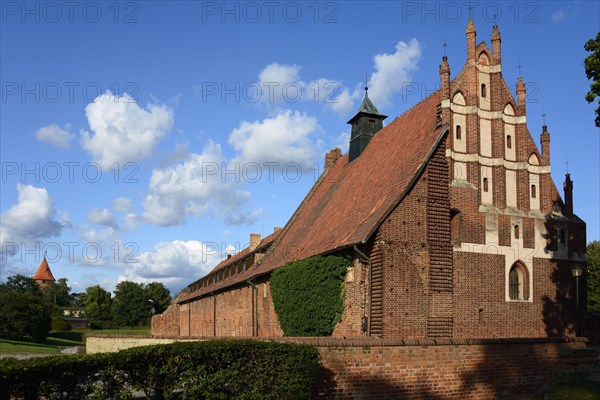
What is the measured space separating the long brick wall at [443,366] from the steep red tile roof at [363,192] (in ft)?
→ 19.2

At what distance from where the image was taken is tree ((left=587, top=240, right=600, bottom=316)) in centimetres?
4241

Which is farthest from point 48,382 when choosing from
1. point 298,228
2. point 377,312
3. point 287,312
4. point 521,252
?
point 298,228

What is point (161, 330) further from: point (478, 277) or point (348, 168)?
point (478, 277)

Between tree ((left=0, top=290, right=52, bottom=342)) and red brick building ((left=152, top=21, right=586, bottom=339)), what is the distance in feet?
123

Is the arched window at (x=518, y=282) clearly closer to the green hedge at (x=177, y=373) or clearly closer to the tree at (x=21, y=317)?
the green hedge at (x=177, y=373)

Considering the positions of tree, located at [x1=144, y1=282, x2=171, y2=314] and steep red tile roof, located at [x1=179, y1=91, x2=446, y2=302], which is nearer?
steep red tile roof, located at [x1=179, y1=91, x2=446, y2=302]

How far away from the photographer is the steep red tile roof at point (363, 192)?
65.1 ft

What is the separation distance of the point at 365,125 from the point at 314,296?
1141 centimetres

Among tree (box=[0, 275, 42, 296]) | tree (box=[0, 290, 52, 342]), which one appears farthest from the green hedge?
tree (box=[0, 275, 42, 296])

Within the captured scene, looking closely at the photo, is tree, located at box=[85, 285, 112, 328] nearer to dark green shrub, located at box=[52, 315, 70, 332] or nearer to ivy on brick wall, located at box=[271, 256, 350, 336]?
dark green shrub, located at box=[52, 315, 70, 332]

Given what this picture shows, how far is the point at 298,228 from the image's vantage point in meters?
29.9

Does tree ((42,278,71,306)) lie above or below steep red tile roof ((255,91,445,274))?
below

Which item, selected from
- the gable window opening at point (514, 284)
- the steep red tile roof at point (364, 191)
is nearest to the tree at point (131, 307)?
the steep red tile roof at point (364, 191)

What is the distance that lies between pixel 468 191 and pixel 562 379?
7.81 meters
